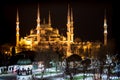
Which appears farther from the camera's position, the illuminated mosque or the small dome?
the illuminated mosque

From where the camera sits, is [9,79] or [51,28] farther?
[51,28]

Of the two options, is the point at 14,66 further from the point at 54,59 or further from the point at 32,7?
the point at 32,7

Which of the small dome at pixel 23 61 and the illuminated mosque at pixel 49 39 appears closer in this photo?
the small dome at pixel 23 61

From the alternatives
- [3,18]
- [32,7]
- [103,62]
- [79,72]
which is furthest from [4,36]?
[103,62]

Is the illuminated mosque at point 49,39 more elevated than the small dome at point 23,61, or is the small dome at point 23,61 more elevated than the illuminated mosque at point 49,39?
the illuminated mosque at point 49,39

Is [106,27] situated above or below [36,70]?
above

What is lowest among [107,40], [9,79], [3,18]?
[9,79]

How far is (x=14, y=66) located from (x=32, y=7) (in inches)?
37.4

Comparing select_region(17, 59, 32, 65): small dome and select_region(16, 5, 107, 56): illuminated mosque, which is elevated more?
select_region(16, 5, 107, 56): illuminated mosque

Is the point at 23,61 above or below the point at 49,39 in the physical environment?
below

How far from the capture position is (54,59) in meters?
4.45

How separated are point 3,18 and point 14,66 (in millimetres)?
766

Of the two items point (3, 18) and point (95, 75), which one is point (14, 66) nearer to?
point (3, 18)

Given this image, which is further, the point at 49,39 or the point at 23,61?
the point at 49,39
